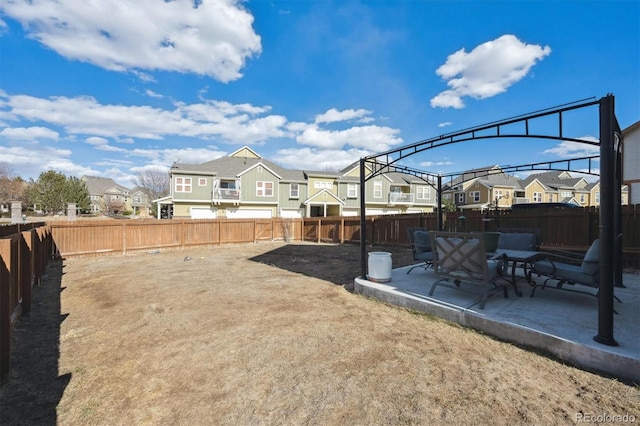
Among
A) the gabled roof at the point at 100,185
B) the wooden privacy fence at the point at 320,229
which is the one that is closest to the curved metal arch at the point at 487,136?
the wooden privacy fence at the point at 320,229

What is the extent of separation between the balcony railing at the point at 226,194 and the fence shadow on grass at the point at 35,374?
69.2 ft

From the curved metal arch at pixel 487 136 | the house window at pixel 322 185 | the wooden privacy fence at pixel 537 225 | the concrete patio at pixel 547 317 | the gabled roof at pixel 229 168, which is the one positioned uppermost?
the gabled roof at pixel 229 168

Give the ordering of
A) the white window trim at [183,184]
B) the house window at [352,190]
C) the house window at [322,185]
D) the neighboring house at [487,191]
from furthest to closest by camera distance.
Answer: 1. the neighboring house at [487,191]
2. the house window at [352,190]
3. the house window at [322,185]
4. the white window trim at [183,184]

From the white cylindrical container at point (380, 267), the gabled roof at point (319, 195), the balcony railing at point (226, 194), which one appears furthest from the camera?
the gabled roof at point (319, 195)

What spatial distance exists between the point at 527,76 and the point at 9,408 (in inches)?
561

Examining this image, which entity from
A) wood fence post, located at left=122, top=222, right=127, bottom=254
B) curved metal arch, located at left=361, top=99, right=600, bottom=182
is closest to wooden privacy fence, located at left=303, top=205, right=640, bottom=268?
curved metal arch, located at left=361, top=99, right=600, bottom=182

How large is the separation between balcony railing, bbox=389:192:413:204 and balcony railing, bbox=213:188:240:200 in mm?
16753

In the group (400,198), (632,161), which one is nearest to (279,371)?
(632,161)

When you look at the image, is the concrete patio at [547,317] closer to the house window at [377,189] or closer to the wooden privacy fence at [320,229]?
the wooden privacy fence at [320,229]

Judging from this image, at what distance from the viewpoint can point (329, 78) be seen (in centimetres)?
1617

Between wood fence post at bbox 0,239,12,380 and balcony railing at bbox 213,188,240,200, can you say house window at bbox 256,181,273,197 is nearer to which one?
balcony railing at bbox 213,188,240,200

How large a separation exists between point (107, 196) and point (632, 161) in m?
79.5

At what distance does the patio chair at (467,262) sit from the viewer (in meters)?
3.77

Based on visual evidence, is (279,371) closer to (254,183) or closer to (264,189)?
(254,183)
